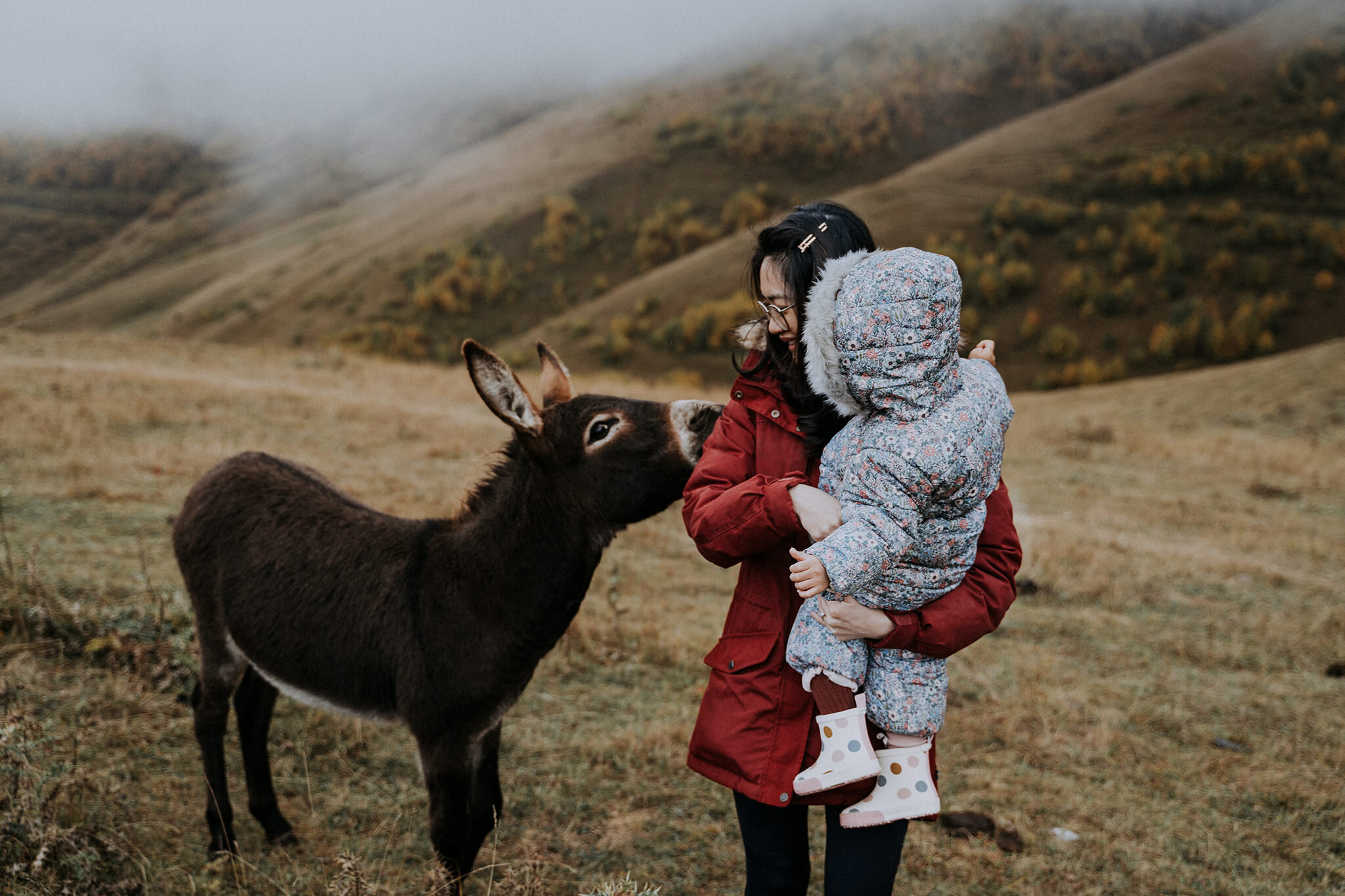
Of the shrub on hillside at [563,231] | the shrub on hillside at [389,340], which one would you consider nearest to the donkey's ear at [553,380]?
the shrub on hillside at [389,340]

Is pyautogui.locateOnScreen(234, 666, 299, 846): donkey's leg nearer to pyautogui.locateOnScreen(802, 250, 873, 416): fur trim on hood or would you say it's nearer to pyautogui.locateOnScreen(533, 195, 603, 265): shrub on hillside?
pyautogui.locateOnScreen(802, 250, 873, 416): fur trim on hood

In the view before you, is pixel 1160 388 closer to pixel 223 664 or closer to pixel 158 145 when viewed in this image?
pixel 223 664

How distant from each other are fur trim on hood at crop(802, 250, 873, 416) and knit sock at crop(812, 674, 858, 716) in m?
0.75

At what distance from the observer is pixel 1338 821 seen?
4.30 metres

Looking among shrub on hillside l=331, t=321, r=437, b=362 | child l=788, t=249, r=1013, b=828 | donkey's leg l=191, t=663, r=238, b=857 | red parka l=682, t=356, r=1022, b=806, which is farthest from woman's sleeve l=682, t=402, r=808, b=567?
shrub on hillside l=331, t=321, r=437, b=362

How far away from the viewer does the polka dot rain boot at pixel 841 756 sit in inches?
77.5

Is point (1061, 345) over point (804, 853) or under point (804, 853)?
under

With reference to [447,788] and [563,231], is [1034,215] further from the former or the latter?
[447,788]

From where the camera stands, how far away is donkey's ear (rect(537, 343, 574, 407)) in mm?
3303

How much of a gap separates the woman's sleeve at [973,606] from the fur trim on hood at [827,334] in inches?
22.0

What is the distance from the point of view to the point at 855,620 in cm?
199

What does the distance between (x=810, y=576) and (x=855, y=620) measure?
200mm

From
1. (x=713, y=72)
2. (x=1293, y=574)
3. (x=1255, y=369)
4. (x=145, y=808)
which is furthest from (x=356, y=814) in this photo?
(x=713, y=72)

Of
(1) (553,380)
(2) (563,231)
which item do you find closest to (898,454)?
(1) (553,380)
